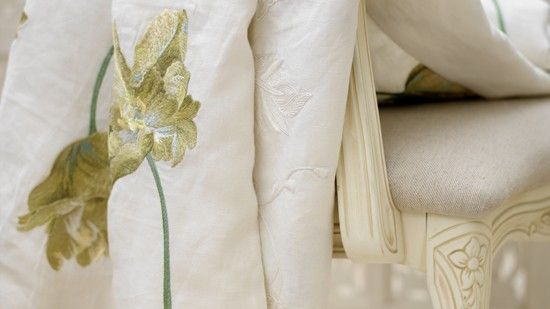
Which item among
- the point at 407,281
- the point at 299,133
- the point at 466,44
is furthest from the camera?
the point at 407,281

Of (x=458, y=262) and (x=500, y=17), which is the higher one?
(x=500, y=17)

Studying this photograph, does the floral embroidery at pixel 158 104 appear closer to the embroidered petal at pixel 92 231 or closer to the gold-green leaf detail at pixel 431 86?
the embroidered petal at pixel 92 231

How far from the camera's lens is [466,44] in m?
0.89

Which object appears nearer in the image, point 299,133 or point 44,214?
point 299,133

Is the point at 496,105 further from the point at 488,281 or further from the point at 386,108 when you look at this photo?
the point at 488,281

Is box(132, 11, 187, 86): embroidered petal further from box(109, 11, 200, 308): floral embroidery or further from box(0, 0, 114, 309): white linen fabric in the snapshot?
box(0, 0, 114, 309): white linen fabric

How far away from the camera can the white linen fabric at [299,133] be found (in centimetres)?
76

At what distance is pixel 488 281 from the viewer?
0.83m

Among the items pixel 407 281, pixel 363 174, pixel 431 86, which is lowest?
pixel 407 281

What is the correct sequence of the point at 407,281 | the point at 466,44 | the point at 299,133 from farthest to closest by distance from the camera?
the point at 407,281 → the point at 466,44 → the point at 299,133

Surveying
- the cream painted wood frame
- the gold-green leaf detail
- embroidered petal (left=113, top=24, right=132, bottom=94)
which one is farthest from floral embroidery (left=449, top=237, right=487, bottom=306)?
embroidered petal (left=113, top=24, right=132, bottom=94)

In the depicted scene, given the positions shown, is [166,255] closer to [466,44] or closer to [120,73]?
[120,73]

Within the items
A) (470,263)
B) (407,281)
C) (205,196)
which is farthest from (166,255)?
(407,281)

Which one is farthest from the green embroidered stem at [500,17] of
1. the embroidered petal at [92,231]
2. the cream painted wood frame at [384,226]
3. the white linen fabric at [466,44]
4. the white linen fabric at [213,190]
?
the embroidered petal at [92,231]
